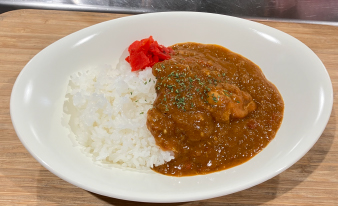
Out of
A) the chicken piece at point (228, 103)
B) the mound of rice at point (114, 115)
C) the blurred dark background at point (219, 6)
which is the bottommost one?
the mound of rice at point (114, 115)

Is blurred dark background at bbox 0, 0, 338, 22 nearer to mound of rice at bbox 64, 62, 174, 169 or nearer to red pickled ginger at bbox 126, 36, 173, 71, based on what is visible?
red pickled ginger at bbox 126, 36, 173, 71

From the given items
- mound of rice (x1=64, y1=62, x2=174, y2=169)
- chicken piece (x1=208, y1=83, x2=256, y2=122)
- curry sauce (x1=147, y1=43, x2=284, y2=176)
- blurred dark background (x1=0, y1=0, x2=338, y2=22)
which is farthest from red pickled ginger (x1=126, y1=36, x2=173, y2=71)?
blurred dark background (x1=0, y1=0, x2=338, y2=22)

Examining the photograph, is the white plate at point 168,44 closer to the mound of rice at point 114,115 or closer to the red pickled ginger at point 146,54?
the mound of rice at point 114,115

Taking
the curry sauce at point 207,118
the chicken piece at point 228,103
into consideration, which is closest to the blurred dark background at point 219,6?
the curry sauce at point 207,118

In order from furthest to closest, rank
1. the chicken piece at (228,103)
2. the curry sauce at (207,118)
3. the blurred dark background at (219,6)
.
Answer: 1. the blurred dark background at (219,6)
2. the chicken piece at (228,103)
3. the curry sauce at (207,118)

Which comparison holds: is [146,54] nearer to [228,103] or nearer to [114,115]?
[114,115]

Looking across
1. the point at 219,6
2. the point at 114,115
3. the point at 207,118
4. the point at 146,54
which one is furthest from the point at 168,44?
the point at 219,6
